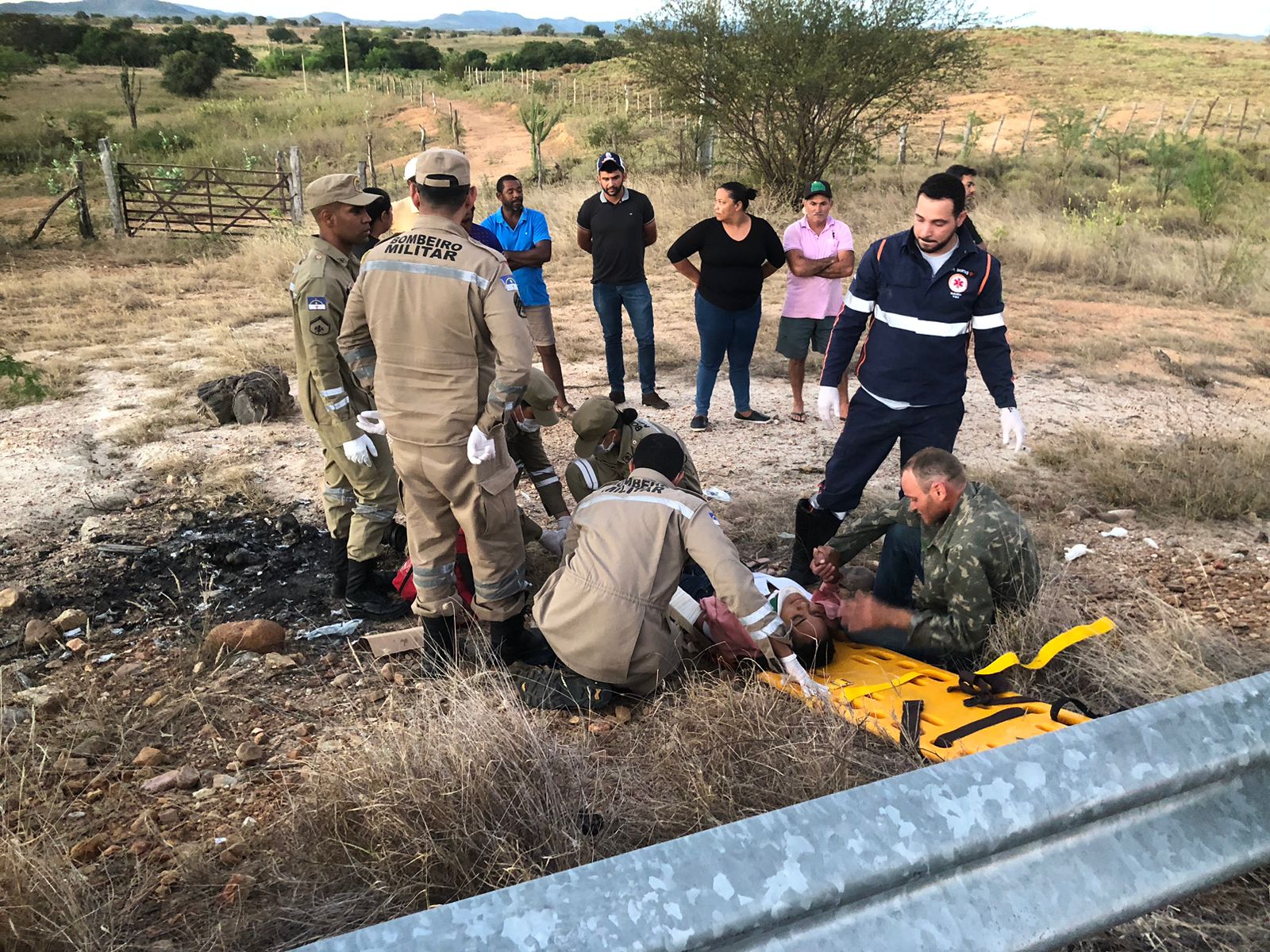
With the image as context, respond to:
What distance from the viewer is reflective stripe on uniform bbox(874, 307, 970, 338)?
3.88 metres

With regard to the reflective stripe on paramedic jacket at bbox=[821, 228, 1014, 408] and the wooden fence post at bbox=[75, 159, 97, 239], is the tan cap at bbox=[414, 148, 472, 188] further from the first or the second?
the wooden fence post at bbox=[75, 159, 97, 239]

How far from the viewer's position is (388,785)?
254 cm

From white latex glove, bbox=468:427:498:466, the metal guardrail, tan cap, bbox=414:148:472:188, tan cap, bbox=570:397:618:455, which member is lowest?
tan cap, bbox=570:397:618:455

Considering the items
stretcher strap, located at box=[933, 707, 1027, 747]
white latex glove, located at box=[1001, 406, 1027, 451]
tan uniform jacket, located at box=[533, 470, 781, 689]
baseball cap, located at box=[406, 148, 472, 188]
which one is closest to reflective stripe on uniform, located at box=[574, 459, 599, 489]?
tan uniform jacket, located at box=[533, 470, 781, 689]

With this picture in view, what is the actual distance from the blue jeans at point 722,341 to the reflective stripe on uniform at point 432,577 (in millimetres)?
3336

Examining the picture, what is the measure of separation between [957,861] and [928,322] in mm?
3045

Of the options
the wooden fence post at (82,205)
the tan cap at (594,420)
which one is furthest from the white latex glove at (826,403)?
the wooden fence post at (82,205)

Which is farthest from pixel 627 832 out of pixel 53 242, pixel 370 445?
pixel 53 242

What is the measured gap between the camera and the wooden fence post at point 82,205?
15.0 metres

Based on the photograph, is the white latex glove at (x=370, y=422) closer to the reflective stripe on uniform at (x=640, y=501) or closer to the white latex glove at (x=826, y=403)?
the reflective stripe on uniform at (x=640, y=501)

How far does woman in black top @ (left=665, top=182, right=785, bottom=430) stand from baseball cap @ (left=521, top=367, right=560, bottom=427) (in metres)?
2.21

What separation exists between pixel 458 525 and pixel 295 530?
1.71 m

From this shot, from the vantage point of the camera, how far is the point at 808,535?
4.43 metres

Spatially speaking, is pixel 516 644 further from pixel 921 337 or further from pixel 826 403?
pixel 921 337
